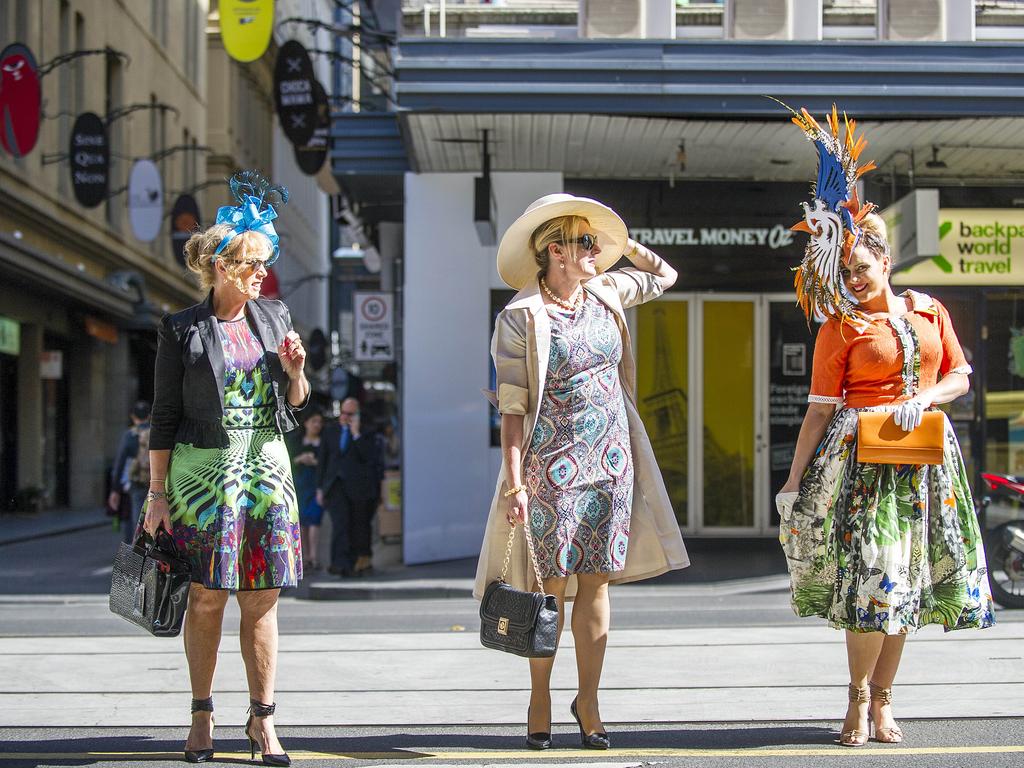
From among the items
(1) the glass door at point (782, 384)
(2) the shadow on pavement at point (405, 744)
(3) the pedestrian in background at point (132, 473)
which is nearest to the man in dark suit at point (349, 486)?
(3) the pedestrian in background at point (132, 473)

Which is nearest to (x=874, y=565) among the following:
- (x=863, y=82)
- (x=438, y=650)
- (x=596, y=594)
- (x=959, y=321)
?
(x=596, y=594)

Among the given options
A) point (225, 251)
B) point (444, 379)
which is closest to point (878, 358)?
point (225, 251)

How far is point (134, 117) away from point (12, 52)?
12.0 m

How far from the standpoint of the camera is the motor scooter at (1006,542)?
903 cm

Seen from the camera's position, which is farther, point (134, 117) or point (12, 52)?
point (134, 117)

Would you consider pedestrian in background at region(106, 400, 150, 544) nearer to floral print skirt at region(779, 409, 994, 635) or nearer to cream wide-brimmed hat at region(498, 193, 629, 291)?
cream wide-brimmed hat at region(498, 193, 629, 291)

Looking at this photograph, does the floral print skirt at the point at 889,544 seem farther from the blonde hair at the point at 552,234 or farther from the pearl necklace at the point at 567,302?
the blonde hair at the point at 552,234

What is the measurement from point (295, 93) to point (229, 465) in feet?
48.2

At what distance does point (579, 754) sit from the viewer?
464cm

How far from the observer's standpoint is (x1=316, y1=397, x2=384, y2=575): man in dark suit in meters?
12.5

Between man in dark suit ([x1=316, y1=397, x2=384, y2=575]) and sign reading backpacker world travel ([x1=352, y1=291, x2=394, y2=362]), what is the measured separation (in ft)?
20.9

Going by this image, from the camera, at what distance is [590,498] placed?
472 centimetres

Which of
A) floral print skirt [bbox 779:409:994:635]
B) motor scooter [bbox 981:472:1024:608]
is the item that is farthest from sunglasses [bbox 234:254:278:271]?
motor scooter [bbox 981:472:1024:608]

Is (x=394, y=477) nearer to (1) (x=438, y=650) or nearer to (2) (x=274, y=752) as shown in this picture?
(1) (x=438, y=650)
